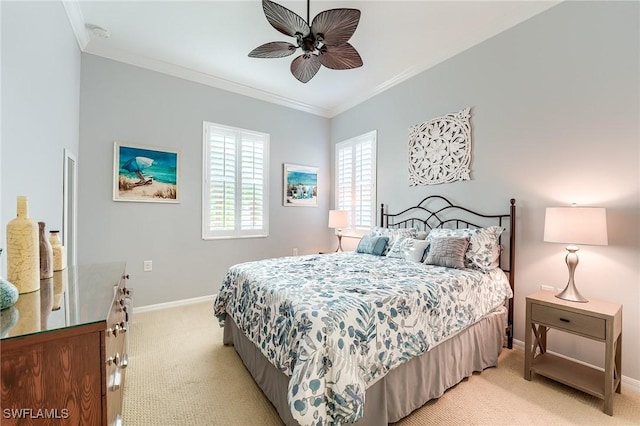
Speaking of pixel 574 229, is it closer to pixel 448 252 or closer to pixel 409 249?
pixel 448 252

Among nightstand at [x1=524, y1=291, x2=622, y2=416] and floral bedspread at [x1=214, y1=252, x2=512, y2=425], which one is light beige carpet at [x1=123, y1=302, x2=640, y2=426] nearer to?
nightstand at [x1=524, y1=291, x2=622, y2=416]

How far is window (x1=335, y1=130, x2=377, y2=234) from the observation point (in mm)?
4207

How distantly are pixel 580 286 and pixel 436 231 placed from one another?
1.19 m

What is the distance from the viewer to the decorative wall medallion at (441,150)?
3014 millimetres

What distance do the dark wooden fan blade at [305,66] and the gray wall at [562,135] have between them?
5.50 feet

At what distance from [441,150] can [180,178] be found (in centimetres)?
334

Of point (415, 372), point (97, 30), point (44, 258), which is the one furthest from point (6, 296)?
point (97, 30)

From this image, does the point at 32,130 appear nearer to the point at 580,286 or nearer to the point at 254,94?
the point at 254,94

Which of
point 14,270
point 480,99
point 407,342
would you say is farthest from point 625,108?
point 14,270

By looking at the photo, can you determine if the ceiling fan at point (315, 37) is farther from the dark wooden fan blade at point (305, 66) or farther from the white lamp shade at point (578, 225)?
the white lamp shade at point (578, 225)

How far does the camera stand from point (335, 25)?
197 centimetres

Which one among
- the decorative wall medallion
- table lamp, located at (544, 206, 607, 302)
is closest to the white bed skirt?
table lamp, located at (544, 206, 607, 302)

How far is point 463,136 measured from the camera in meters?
3.01

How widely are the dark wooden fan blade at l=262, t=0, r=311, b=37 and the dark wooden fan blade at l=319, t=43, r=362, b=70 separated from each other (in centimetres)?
26
